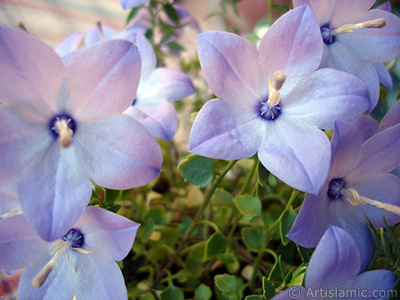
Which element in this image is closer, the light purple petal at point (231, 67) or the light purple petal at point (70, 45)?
the light purple petal at point (231, 67)

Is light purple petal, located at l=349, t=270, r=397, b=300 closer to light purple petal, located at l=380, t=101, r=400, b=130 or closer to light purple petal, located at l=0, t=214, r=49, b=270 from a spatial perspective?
light purple petal, located at l=380, t=101, r=400, b=130

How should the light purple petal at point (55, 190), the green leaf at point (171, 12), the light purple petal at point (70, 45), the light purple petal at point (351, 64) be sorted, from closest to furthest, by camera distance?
the light purple petal at point (55, 190), the light purple petal at point (351, 64), the light purple petal at point (70, 45), the green leaf at point (171, 12)

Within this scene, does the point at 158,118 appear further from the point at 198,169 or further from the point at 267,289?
the point at 267,289

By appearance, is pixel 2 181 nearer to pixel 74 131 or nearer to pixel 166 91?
pixel 74 131

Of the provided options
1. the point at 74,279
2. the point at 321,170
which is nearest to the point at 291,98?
the point at 321,170

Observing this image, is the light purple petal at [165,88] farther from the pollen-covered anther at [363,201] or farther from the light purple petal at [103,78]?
the pollen-covered anther at [363,201]

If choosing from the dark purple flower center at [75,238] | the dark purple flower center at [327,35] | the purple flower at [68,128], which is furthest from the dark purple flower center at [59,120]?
the dark purple flower center at [327,35]

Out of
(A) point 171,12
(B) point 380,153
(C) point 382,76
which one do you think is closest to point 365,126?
(B) point 380,153

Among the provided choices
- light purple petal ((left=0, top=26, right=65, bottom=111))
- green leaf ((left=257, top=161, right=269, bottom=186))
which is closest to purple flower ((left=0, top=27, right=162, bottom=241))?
light purple petal ((left=0, top=26, right=65, bottom=111))
